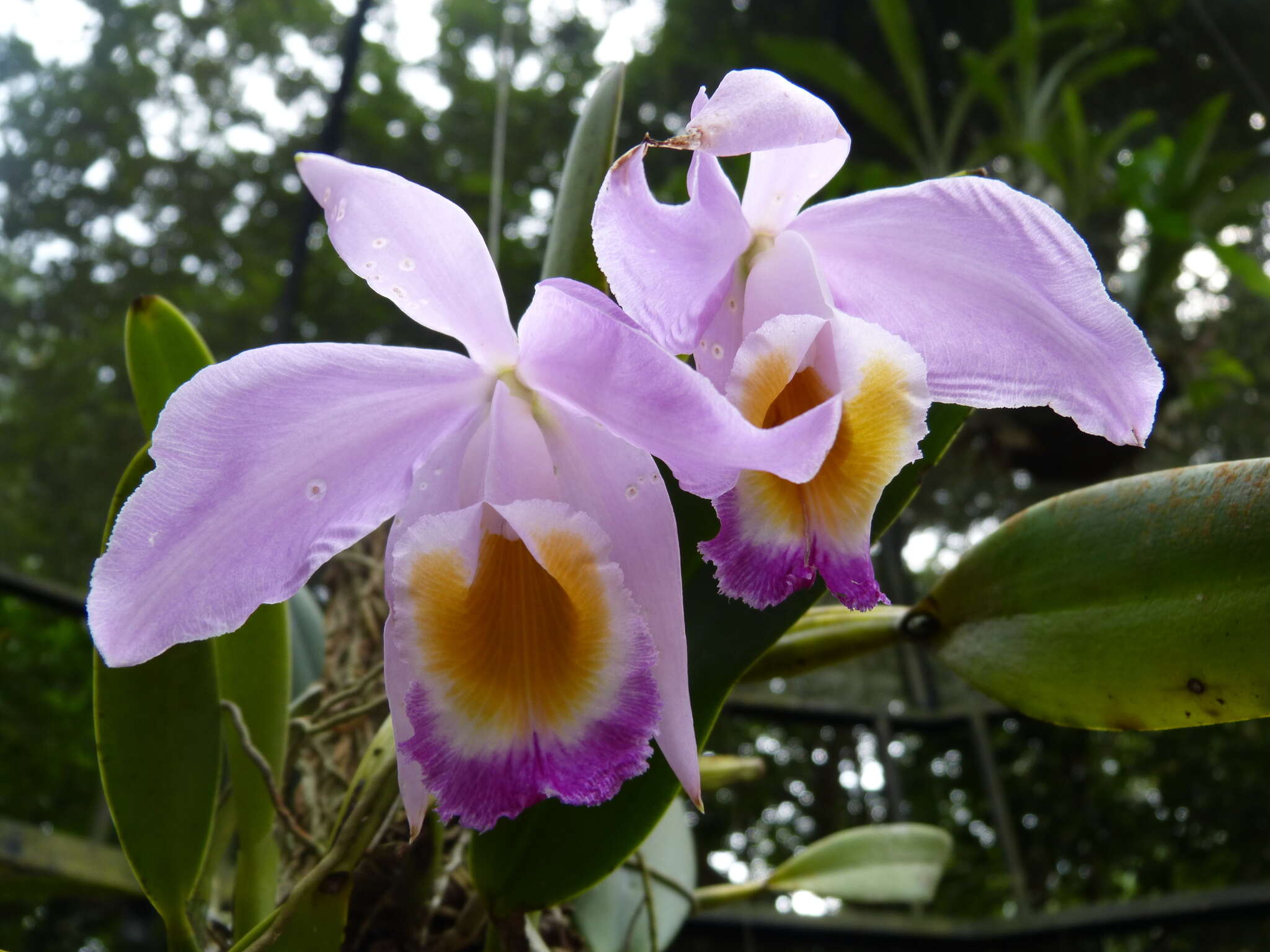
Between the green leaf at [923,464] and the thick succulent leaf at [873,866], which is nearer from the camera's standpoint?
the green leaf at [923,464]

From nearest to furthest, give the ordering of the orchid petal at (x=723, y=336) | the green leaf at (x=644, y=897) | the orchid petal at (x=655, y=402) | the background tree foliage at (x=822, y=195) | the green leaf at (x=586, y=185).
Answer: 1. the orchid petal at (x=655, y=402)
2. the orchid petal at (x=723, y=336)
3. the green leaf at (x=586, y=185)
4. the green leaf at (x=644, y=897)
5. the background tree foliage at (x=822, y=195)

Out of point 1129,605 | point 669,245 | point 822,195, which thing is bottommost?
point 822,195

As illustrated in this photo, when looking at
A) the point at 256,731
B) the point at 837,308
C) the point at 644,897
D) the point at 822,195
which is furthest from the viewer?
the point at 822,195

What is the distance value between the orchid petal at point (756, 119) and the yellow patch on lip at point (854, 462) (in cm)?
9

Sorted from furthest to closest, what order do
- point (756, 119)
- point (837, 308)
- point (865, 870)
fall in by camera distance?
point (865, 870) → point (837, 308) → point (756, 119)

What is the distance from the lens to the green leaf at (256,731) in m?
0.56

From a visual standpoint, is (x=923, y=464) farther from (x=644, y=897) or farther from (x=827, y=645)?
(x=644, y=897)

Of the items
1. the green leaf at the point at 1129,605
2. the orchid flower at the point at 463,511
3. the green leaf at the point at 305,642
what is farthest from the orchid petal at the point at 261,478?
the green leaf at the point at 305,642

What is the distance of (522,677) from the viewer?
0.38 m

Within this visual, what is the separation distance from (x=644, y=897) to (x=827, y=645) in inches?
10.5

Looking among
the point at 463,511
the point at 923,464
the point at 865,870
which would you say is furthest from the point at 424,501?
the point at 865,870

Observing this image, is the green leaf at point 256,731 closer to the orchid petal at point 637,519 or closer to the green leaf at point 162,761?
the green leaf at point 162,761

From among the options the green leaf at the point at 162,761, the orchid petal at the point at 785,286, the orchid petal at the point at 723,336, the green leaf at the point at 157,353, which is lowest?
the green leaf at the point at 162,761

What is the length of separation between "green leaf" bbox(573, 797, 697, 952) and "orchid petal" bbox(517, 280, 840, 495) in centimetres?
35
